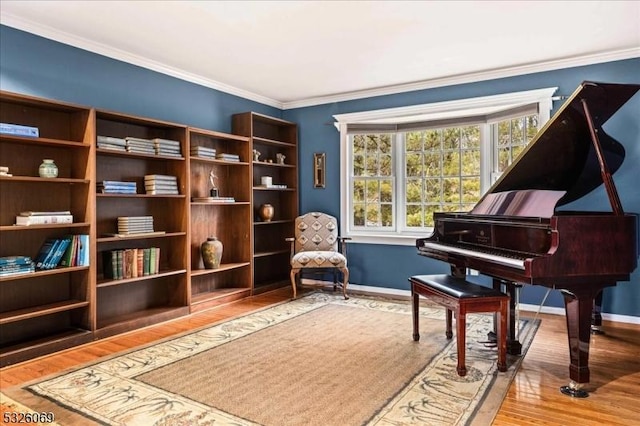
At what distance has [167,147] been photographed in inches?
161

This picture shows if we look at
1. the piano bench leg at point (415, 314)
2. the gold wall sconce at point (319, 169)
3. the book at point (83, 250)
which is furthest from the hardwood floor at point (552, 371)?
the gold wall sconce at point (319, 169)

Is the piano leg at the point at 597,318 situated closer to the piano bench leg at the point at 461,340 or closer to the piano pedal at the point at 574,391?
the piano pedal at the point at 574,391

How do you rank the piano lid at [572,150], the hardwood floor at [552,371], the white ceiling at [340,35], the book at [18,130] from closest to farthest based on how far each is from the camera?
the hardwood floor at [552,371] → the piano lid at [572,150] → the book at [18,130] → the white ceiling at [340,35]

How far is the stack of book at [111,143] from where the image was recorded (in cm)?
359

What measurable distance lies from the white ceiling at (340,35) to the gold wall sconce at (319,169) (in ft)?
3.87

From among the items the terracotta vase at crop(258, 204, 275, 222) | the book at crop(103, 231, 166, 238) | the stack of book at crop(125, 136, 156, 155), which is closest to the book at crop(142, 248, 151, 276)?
the book at crop(103, 231, 166, 238)

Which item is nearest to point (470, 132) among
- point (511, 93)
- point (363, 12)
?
point (511, 93)

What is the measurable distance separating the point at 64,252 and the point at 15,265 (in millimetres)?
372

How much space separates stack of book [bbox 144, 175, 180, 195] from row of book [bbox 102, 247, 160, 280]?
0.56 metres

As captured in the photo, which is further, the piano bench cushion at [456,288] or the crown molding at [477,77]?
the crown molding at [477,77]

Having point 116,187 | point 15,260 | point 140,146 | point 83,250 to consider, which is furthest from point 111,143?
point 15,260

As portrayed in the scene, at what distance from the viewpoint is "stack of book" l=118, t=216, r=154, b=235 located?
3803 millimetres

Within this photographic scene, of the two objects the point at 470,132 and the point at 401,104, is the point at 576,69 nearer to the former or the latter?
the point at 470,132

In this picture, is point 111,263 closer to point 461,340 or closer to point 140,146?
point 140,146
